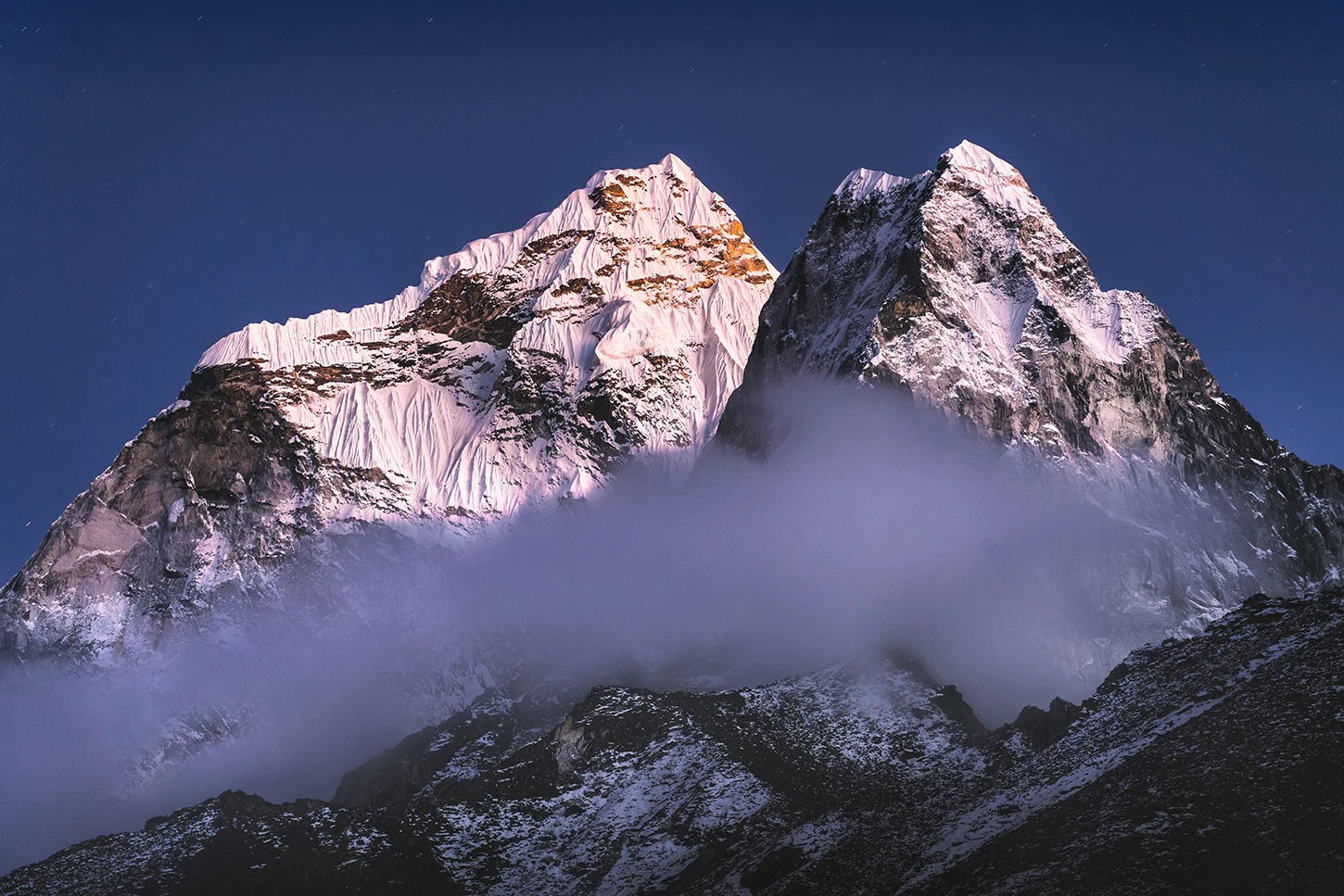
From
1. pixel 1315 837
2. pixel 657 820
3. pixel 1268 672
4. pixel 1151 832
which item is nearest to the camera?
pixel 1315 837

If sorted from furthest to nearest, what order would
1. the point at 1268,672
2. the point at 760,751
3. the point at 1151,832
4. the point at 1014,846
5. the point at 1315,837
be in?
the point at 760,751, the point at 1268,672, the point at 1014,846, the point at 1151,832, the point at 1315,837

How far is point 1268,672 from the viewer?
145500 millimetres

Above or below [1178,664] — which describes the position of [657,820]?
above

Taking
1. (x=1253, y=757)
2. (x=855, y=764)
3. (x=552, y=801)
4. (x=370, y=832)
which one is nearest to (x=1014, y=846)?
(x=1253, y=757)

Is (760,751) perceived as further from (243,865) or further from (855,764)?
(243,865)

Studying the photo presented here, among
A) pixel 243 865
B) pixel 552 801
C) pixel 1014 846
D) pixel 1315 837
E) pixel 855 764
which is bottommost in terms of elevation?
pixel 1315 837

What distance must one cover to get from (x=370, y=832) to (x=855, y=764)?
66595 mm

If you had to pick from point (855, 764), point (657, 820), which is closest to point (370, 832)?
point (657, 820)

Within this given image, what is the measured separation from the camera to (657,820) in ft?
578

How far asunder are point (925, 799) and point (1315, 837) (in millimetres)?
56228

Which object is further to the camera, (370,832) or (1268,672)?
(370,832)

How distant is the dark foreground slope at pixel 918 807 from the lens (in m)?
122

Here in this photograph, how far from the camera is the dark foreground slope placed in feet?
400

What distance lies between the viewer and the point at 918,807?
160 meters
